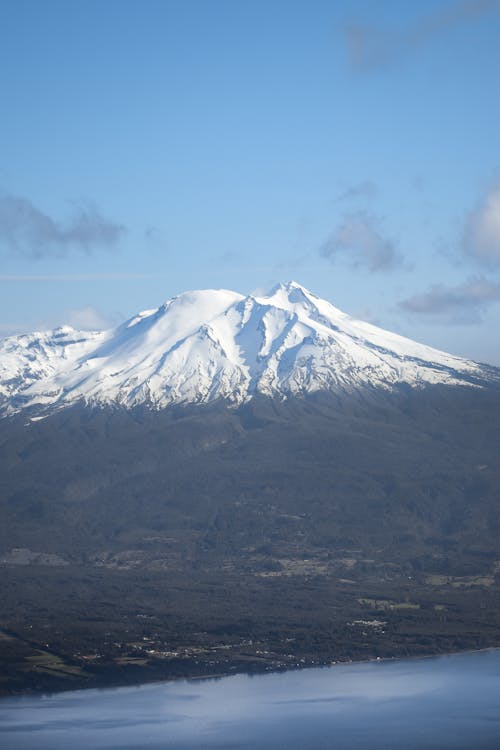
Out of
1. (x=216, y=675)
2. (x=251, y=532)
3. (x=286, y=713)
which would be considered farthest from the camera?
(x=251, y=532)

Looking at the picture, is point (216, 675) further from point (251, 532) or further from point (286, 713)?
point (251, 532)

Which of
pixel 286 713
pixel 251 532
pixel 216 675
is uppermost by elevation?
pixel 251 532

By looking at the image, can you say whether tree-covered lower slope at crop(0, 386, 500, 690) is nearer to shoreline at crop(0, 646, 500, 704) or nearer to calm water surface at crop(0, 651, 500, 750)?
shoreline at crop(0, 646, 500, 704)

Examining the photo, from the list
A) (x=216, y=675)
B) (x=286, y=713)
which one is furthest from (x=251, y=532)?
(x=286, y=713)

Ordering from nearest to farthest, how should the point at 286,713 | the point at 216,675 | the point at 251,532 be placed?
the point at 286,713
the point at 216,675
the point at 251,532

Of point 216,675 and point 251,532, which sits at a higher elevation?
point 251,532

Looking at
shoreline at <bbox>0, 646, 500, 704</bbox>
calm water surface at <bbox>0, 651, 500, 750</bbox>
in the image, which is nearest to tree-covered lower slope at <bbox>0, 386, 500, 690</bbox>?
shoreline at <bbox>0, 646, 500, 704</bbox>

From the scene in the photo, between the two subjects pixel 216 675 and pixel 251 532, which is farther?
pixel 251 532

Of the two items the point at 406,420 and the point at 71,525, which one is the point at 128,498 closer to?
the point at 71,525

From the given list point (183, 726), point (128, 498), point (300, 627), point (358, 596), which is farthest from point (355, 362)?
point (183, 726)
